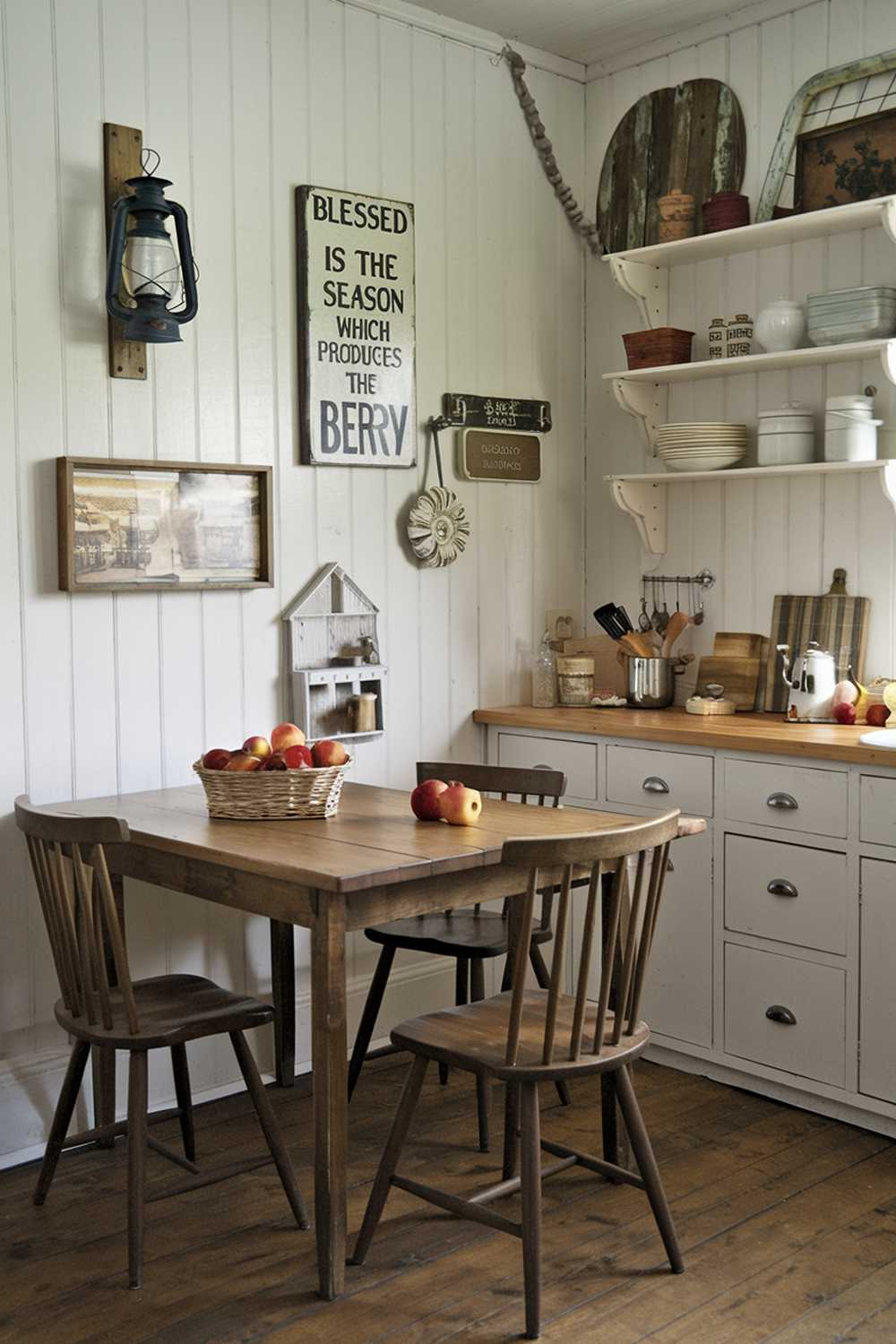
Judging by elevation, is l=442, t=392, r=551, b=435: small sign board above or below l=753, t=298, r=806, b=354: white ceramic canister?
below

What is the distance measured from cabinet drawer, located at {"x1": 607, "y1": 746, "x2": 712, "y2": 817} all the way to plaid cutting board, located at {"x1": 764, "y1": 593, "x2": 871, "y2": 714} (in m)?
0.47

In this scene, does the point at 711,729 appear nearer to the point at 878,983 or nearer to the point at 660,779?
the point at 660,779

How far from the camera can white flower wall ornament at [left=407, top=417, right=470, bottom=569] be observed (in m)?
3.80

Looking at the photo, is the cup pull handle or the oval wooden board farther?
the oval wooden board

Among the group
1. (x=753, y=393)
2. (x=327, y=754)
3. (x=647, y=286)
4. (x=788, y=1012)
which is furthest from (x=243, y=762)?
(x=647, y=286)

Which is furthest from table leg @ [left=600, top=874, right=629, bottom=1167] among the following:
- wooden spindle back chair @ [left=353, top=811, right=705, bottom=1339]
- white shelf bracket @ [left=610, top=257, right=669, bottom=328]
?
white shelf bracket @ [left=610, top=257, right=669, bottom=328]

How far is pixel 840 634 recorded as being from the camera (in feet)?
12.0

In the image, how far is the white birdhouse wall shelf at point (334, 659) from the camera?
11.7 ft

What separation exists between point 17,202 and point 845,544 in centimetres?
221

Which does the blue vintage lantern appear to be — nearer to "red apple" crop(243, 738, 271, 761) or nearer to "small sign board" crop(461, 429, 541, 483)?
"red apple" crop(243, 738, 271, 761)

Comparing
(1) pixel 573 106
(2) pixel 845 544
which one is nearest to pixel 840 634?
(2) pixel 845 544

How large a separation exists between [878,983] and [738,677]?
1023 mm

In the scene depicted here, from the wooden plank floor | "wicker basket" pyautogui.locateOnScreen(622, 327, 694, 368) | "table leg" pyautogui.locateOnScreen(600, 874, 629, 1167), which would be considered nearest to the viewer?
the wooden plank floor

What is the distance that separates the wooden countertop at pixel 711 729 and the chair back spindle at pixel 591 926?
2.56 ft
